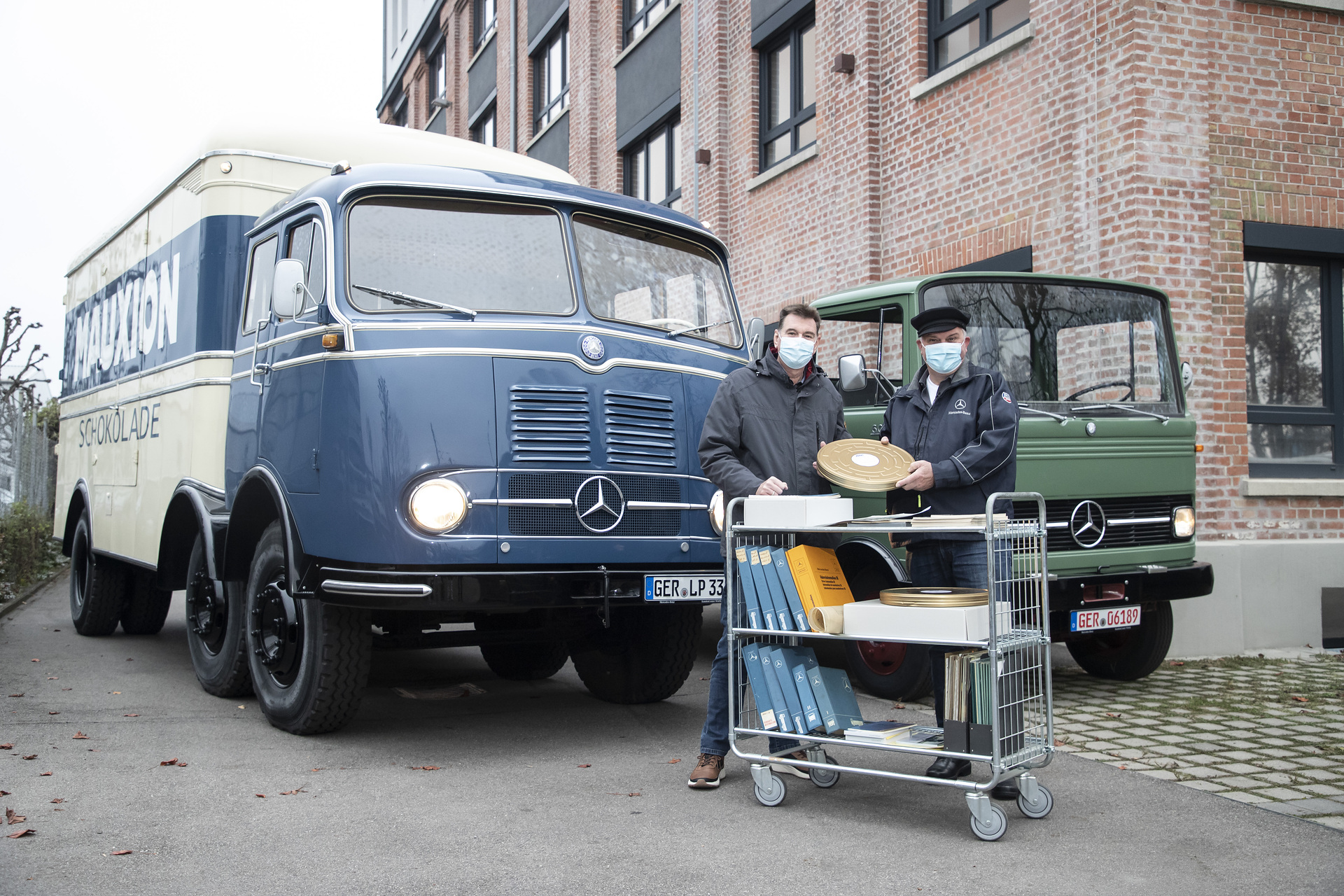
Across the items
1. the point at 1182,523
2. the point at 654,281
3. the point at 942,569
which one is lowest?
the point at 942,569

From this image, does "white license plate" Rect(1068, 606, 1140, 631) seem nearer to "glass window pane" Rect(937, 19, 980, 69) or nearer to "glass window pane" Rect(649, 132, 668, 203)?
"glass window pane" Rect(937, 19, 980, 69)

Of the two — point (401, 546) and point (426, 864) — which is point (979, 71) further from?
point (426, 864)

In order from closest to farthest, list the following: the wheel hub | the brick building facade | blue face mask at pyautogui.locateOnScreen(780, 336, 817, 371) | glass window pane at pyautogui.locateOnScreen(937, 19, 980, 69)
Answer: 1. blue face mask at pyautogui.locateOnScreen(780, 336, 817, 371)
2. the wheel hub
3. the brick building facade
4. glass window pane at pyautogui.locateOnScreen(937, 19, 980, 69)

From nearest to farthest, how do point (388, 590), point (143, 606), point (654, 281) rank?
point (388, 590), point (654, 281), point (143, 606)

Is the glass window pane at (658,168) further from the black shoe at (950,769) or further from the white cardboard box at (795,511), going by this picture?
the black shoe at (950,769)

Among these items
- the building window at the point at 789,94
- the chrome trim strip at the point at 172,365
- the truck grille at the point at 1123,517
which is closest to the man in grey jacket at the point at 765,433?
the truck grille at the point at 1123,517

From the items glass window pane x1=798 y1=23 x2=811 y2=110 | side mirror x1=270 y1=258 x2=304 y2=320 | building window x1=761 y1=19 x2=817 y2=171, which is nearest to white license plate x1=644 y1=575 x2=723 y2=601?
side mirror x1=270 y1=258 x2=304 y2=320

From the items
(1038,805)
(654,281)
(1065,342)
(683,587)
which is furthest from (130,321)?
(1038,805)

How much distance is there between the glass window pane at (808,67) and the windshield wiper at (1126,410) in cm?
780

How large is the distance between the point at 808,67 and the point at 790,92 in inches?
15.3

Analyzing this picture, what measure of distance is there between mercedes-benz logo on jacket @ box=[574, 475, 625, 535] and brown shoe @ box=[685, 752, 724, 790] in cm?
118

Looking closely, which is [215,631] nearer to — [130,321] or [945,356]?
[130,321]

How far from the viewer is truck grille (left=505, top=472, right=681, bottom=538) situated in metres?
5.57

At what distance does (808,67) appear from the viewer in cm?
1452
